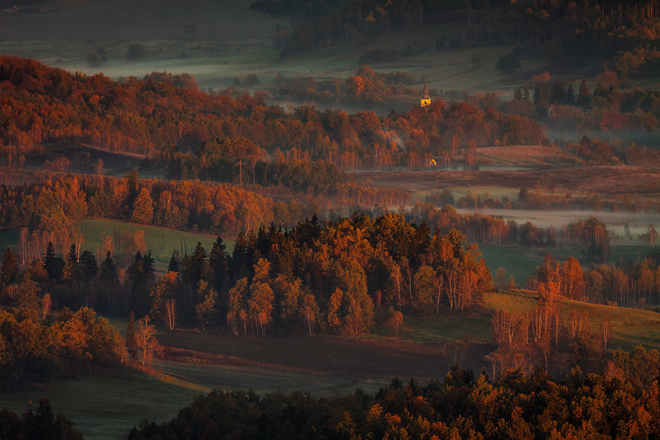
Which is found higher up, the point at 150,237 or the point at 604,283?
the point at 150,237

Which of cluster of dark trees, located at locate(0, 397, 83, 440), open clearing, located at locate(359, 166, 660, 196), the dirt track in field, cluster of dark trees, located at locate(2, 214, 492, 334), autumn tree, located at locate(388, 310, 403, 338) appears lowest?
the dirt track in field

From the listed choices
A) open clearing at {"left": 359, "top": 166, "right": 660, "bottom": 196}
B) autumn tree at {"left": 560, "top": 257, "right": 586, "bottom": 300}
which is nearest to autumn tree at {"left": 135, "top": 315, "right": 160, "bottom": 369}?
autumn tree at {"left": 560, "top": 257, "right": 586, "bottom": 300}

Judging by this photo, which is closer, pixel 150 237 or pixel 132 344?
pixel 132 344

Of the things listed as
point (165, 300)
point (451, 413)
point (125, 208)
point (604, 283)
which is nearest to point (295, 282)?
point (165, 300)

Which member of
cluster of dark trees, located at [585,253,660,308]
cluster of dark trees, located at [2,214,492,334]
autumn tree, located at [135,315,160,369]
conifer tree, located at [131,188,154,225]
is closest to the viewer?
autumn tree, located at [135,315,160,369]

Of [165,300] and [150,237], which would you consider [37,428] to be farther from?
[150,237]

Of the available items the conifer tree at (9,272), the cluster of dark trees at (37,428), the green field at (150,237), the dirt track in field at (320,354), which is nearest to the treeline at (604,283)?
the dirt track in field at (320,354)

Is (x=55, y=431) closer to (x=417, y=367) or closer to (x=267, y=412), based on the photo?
(x=267, y=412)

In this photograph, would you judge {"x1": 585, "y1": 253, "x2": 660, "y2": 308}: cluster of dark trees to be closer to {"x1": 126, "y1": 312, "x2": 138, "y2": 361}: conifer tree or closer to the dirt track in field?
the dirt track in field

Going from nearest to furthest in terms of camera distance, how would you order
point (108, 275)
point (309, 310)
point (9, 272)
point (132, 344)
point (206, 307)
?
point (132, 344)
point (309, 310)
point (206, 307)
point (9, 272)
point (108, 275)
